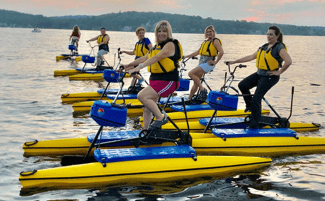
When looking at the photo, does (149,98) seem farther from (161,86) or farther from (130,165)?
(130,165)

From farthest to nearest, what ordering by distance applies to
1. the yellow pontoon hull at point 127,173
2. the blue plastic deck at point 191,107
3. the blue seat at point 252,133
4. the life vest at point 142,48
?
1. the life vest at point 142,48
2. the blue plastic deck at point 191,107
3. the blue seat at point 252,133
4. the yellow pontoon hull at point 127,173

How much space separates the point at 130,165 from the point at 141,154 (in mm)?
311

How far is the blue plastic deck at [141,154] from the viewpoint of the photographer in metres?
5.95

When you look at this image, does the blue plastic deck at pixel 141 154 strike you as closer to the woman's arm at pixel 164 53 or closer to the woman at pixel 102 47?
the woman's arm at pixel 164 53

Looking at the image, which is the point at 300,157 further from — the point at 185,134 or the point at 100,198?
the point at 100,198

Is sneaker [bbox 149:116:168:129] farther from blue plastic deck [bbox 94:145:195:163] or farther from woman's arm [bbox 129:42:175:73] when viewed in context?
woman's arm [bbox 129:42:175:73]

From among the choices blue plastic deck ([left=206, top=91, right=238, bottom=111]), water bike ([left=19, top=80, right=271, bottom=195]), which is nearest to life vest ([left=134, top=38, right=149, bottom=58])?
blue plastic deck ([left=206, top=91, right=238, bottom=111])

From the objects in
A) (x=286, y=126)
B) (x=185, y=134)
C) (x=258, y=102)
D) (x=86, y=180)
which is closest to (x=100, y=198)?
(x=86, y=180)

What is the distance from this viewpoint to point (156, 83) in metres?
6.51

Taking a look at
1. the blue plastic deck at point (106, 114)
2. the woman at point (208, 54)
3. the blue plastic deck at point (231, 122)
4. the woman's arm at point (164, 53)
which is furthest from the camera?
the woman at point (208, 54)

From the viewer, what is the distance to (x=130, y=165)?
5.90 meters

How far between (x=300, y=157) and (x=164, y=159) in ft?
10.8

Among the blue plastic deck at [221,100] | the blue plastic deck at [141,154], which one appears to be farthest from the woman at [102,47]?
the blue plastic deck at [141,154]

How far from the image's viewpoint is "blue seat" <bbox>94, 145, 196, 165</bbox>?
595 centimetres
